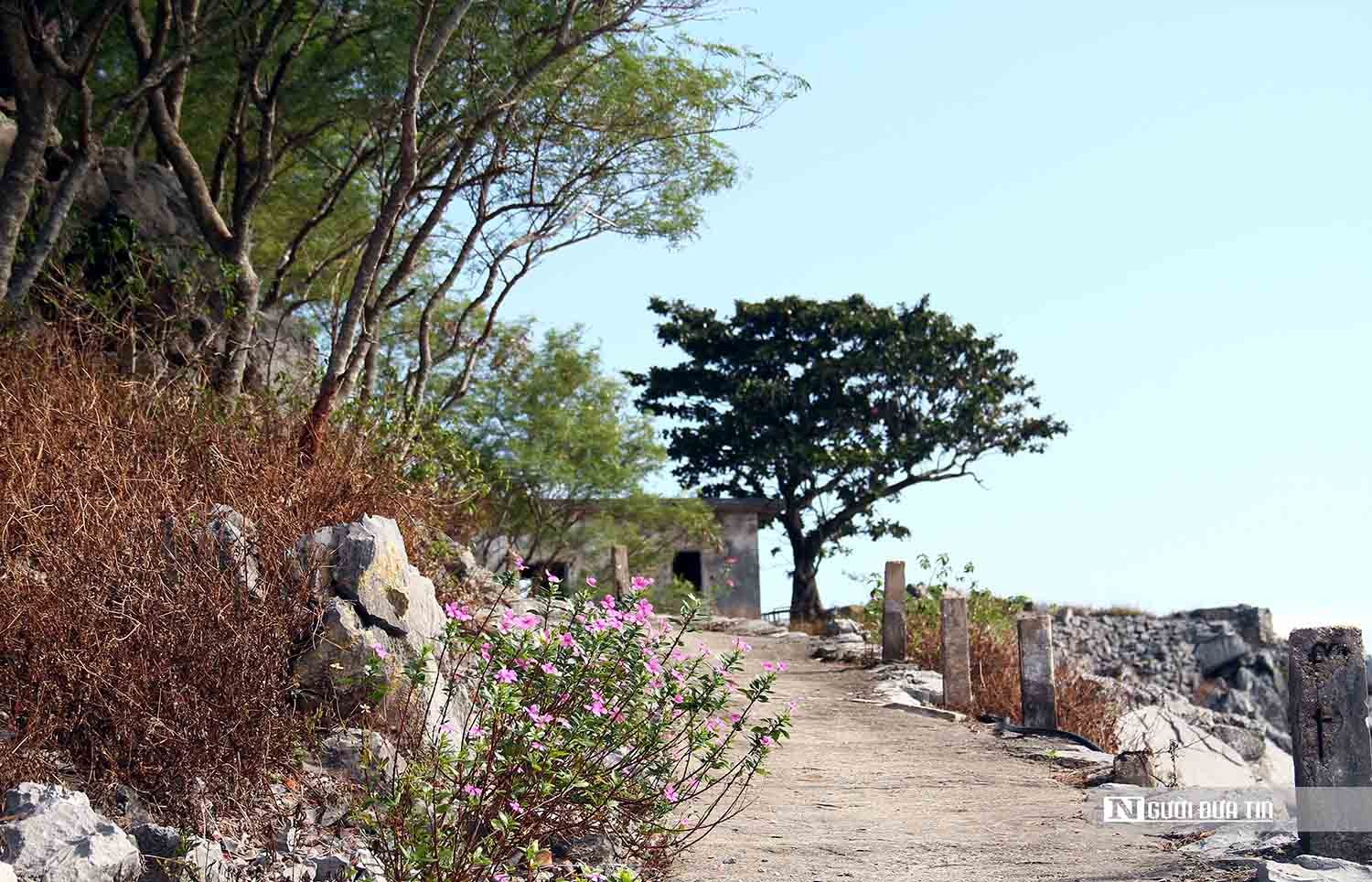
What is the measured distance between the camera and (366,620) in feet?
22.6

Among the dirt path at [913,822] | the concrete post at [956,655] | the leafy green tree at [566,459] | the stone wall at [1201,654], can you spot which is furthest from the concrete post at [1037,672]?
the stone wall at [1201,654]

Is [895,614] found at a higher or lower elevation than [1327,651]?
higher

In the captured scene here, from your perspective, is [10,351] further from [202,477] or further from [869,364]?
[869,364]

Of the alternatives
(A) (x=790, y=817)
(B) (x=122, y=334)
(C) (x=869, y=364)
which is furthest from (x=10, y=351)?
(C) (x=869, y=364)

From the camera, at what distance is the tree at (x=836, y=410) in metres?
28.2

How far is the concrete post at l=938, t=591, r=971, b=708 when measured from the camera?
41.7 ft

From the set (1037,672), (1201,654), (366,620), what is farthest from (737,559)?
(366,620)

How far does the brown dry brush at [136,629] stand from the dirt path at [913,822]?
235 cm

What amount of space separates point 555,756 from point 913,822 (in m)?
3.41

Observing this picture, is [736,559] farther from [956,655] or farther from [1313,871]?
[1313,871]

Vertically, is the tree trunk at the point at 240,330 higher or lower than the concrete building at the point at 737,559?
higher

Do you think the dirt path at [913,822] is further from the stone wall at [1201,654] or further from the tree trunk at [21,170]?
the stone wall at [1201,654]

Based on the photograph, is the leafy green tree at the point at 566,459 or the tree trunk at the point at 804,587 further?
the tree trunk at the point at 804,587

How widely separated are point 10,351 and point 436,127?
628 centimetres
